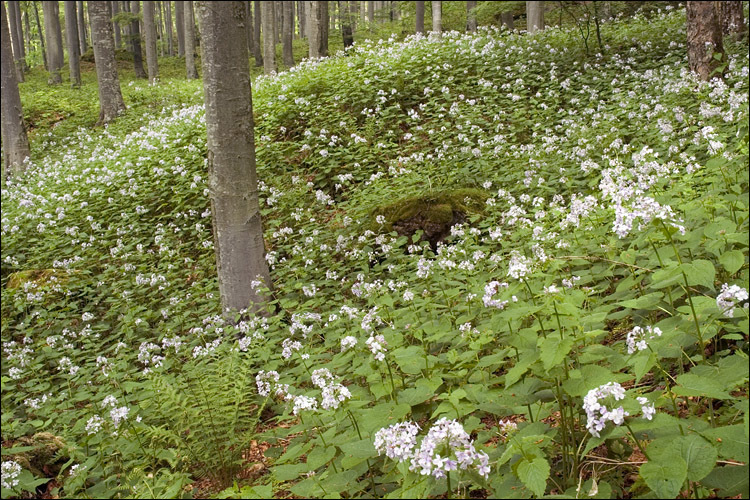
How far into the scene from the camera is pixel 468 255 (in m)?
4.89

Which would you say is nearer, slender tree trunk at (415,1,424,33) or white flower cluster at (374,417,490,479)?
white flower cluster at (374,417,490,479)

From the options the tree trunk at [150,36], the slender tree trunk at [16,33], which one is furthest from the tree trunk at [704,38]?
the slender tree trunk at [16,33]

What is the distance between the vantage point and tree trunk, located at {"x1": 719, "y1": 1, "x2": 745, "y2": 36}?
32.6 ft

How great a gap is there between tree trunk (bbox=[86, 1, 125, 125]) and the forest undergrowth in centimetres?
212

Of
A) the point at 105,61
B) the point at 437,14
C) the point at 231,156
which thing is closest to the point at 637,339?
the point at 231,156

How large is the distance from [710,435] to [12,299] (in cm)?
793

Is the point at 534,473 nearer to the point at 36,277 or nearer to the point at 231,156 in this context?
the point at 231,156

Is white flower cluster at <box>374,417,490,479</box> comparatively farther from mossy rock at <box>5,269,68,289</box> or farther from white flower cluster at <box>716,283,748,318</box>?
mossy rock at <box>5,269,68,289</box>

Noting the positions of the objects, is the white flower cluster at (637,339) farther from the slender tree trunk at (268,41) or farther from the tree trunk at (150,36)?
the tree trunk at (150,36)

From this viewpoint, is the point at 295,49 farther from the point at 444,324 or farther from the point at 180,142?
the point at 444,324

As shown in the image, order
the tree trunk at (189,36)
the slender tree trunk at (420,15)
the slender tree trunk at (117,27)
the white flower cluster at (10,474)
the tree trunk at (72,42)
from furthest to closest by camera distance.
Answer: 1. the slender tree trunk at (117,27)
2. the tree trunk at (72,42)
3. the tree trunk at (189,36)
4. the slender tree trunk at (420,15)
5. the white flower cluster at (10,474)

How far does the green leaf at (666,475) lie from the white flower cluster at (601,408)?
17cm

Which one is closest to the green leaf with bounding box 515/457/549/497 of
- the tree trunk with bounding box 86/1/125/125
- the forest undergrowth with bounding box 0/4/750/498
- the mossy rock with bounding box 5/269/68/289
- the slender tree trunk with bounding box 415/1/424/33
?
the forest undergrowth with bounding box 0/4/750/498

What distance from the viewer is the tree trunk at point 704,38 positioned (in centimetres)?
746
